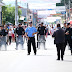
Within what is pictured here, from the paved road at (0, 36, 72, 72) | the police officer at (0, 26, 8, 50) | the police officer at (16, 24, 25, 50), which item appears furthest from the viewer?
the police officer at (0, 26, 8, 50)

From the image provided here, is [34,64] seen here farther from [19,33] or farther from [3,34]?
[3,34]

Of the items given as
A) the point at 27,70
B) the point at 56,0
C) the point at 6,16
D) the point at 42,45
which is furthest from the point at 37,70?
the point at 6,16

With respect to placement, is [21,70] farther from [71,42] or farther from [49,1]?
[49,1]

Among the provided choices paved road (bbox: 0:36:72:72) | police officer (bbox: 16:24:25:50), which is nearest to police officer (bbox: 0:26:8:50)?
police officer (bbox: 16:24:25:50)

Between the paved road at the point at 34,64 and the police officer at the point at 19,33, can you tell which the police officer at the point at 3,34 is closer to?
the police officer at the point at 19,33

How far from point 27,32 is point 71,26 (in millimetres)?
2842

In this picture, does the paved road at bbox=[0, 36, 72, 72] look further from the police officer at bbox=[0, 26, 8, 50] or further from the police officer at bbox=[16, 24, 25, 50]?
the police officer at bbox=[0, 26, 8, 50]

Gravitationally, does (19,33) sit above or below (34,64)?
above

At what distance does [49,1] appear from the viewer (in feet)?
193

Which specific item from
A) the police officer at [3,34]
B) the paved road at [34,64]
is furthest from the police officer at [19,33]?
the paved road at [34,64]

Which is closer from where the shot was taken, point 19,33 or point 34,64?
point 34,64

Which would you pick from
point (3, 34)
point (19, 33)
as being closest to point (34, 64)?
point (19, 33)

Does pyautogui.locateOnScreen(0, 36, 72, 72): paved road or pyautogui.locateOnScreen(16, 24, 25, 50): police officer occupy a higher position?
pyautogui.locateOnScreen(16, 24, 25, 50): police officer

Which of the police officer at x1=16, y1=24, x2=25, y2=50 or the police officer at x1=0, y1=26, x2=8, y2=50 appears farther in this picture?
the police officer at x1=0, y1=26, x2=8, y2=50
